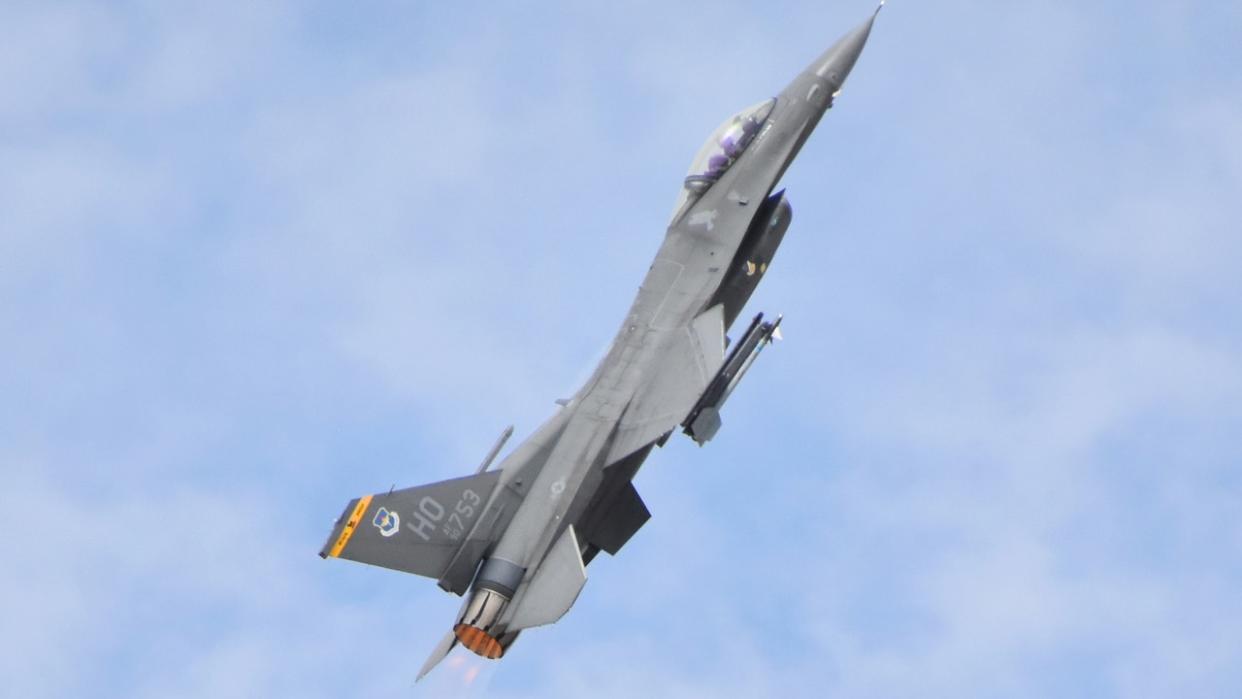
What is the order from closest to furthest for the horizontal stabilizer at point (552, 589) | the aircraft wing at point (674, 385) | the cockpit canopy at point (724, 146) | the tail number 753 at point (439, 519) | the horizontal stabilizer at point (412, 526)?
the horizontal stabilizer at point (552, 589) < the horizontal stabilizer at point (412, 526) < the tail number 753 at point (439, 519) < the aircraft wing at point (674, 385) < the cockpit canopy at point (724, 146)

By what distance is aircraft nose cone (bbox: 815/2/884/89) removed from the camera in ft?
113

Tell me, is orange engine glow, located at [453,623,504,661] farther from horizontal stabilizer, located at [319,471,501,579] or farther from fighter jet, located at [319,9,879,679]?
horizontal stabilizer, located at [319,471,501,579]

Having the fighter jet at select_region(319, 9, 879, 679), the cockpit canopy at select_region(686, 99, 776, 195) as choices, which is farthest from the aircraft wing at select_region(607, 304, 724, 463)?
the cockpit canopy at select_region(686, 99, 776, 195)

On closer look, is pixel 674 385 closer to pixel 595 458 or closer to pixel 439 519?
pixel 595 458

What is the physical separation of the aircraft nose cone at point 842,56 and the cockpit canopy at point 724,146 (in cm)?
93

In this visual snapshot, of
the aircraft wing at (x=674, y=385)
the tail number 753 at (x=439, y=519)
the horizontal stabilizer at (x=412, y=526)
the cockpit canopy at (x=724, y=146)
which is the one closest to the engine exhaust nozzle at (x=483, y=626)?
the horizontal stabilizer at (x=412, y=526)

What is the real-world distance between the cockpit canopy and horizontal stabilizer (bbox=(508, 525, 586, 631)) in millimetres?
6919

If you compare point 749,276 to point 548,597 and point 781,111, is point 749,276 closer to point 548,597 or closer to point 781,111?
point 781,111

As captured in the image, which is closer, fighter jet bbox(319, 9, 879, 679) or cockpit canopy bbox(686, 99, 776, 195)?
fighter jet bbox(319, 9, 879, 679)

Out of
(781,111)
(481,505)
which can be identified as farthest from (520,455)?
(781,111)

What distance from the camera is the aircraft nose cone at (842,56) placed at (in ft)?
113

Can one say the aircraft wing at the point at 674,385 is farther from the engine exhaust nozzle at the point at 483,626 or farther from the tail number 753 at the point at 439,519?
the engine exhaust nozzle at the point at 483,626

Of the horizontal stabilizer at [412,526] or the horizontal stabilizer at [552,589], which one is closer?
the horizontal stabilizer at [552,589]

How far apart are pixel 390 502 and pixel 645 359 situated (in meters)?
4.20
